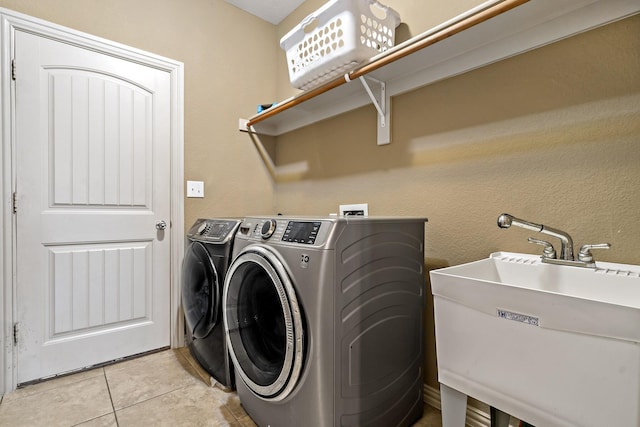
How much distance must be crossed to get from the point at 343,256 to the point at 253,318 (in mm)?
584

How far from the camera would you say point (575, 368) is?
2.28 feet

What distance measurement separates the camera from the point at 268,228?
1245mm

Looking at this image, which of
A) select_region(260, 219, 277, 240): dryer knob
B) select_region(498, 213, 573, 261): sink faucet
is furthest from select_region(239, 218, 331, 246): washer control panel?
select_region(498, 213, 573, 261): sink faucet

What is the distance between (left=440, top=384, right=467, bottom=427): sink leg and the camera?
3.08 ft

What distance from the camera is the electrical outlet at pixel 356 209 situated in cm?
180

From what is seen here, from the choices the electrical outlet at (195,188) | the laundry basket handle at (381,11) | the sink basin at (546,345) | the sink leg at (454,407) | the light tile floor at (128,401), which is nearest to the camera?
the sink basin at (546,345)

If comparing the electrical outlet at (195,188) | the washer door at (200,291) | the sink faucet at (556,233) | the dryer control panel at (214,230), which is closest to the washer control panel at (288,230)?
the dryer control panel at (214,230)

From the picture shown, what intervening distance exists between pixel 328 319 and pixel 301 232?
32 cm

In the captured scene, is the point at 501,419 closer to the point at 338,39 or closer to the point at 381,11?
the point at 338,39

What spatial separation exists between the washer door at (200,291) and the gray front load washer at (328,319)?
215mm

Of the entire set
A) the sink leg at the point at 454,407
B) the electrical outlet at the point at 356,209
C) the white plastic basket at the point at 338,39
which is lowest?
the sink leg at the point at 454,407

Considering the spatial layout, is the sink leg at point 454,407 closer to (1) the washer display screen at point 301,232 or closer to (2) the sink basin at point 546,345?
(2) the sink basin at point 546,345

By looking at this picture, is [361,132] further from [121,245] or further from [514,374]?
[121,245]

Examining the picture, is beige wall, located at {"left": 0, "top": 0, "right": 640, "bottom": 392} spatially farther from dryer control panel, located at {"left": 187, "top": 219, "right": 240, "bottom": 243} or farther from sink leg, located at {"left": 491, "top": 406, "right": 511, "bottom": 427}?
sink leg, located at {"left": 491, "top": 406, "right": 511, "bottom": 427}
